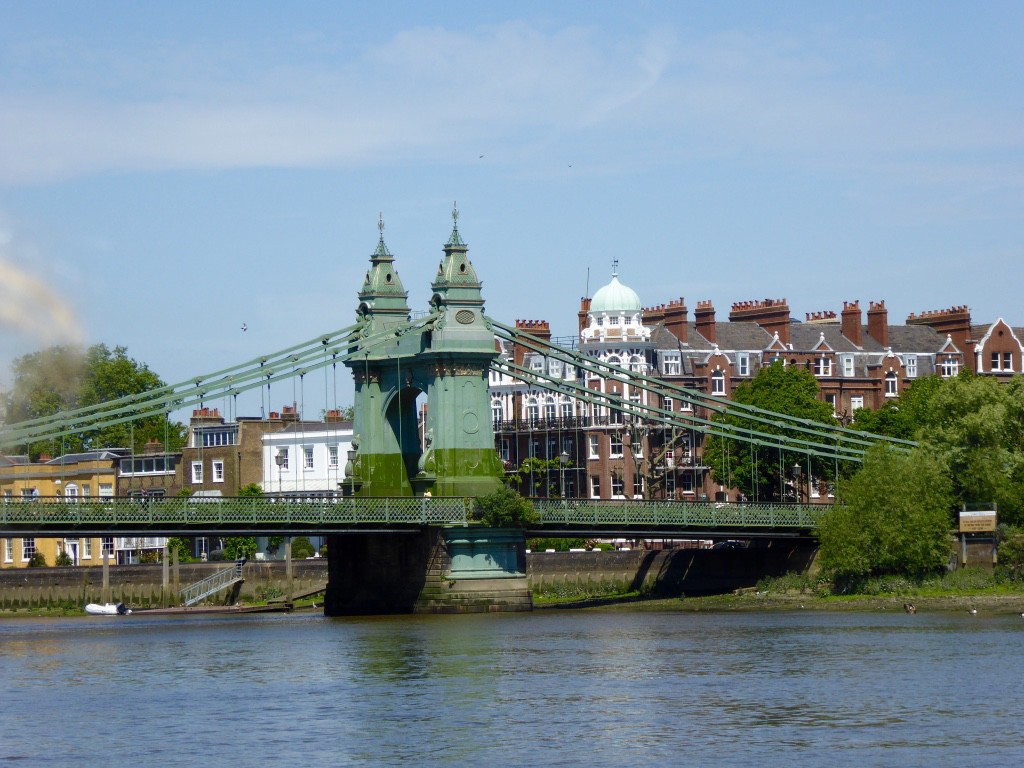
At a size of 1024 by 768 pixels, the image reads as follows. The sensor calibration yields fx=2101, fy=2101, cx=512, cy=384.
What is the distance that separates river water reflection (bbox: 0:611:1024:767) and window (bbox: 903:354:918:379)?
64892 mm

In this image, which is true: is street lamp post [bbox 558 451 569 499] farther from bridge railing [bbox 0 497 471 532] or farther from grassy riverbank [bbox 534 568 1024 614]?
bridge railing [bbox 0 497 471 532]

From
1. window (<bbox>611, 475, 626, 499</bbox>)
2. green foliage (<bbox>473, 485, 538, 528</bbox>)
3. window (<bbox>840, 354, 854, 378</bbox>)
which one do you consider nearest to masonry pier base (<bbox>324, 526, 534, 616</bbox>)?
green foliage (<bbox>473, 485, 538, 528</bbox>)

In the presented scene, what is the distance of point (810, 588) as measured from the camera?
322 feet

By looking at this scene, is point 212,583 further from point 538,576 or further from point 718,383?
point 718,383

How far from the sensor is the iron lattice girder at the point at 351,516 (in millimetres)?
81062

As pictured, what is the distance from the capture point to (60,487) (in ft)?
421

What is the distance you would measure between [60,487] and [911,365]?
59703 mm

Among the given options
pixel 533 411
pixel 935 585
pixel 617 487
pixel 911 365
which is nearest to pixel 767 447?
pixel 617 487

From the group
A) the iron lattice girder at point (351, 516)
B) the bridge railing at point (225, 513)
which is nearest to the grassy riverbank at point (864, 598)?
the iron lattice girder at point (351, 516)

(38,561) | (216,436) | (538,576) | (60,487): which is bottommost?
(538,576)

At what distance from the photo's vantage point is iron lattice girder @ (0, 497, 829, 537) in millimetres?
81062

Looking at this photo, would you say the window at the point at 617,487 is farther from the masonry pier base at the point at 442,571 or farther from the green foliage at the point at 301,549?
the masonry pier base at the point at 442,571

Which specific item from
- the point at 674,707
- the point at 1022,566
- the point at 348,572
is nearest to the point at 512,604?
the point at 348,572

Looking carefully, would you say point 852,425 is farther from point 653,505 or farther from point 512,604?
point 512,604
